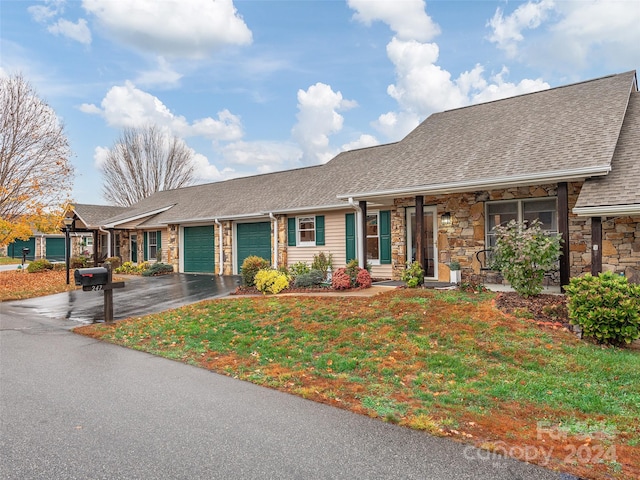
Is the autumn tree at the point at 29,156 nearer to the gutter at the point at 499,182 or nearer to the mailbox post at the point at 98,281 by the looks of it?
the mailbox post at the point at 98,281

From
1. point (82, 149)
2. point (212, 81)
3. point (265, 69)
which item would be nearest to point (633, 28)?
point (265, 69)

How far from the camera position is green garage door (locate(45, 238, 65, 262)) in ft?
117

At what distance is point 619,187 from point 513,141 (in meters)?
3.16

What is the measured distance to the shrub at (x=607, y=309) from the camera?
5.79 metres

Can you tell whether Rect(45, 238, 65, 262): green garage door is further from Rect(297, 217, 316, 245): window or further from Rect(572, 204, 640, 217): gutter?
Rect(572, 204, 640, 217): gutter

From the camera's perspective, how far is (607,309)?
5855 mm

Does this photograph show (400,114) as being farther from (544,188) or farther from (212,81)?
(544,188)

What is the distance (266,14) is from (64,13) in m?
6.02

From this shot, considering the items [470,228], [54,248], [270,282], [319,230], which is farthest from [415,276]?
[54,248]

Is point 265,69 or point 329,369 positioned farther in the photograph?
point 265,69

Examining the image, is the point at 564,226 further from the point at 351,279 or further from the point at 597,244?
the point at 351,279

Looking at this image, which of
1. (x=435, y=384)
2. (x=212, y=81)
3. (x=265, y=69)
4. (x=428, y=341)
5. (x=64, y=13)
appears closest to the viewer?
(x=435, y=384)

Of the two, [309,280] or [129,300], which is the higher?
[309,280]

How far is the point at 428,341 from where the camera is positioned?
20.4 ft
